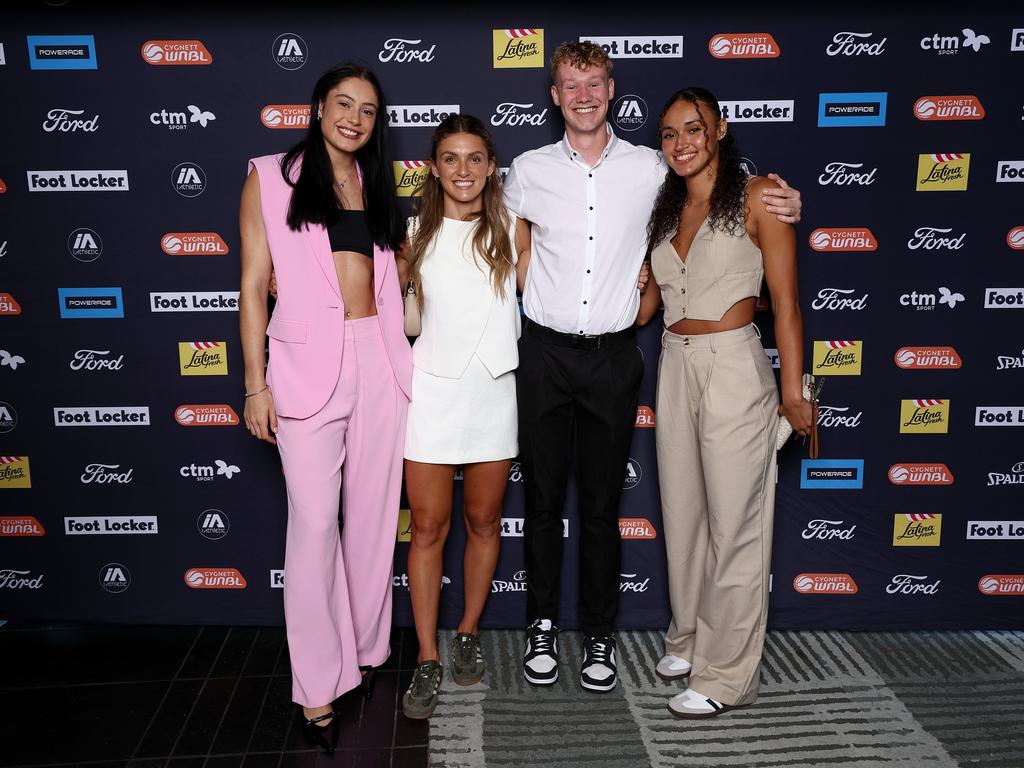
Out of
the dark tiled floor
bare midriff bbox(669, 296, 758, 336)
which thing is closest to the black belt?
bare midriff bbox(669, 296, 758, 336)

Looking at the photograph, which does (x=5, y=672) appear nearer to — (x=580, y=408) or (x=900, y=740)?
Result: (x=580, y=408)

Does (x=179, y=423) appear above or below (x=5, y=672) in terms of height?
above

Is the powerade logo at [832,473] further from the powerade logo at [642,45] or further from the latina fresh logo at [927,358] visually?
the powerade logo at [642,45]

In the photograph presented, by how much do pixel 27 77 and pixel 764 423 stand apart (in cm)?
295

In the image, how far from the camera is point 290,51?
294 centimetres

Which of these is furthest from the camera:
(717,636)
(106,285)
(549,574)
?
(106,285)

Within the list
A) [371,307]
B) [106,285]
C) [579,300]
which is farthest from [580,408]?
[106,285]

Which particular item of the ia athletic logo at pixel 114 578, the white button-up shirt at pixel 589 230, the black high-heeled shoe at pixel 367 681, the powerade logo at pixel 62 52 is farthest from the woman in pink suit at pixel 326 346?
the ia athletic logo at pixel 114 578

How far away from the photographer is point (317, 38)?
9.64 ft

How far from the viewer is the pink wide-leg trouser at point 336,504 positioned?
2.49 meters

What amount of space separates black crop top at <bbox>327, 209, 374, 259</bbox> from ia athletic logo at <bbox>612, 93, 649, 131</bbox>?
1.07 meters

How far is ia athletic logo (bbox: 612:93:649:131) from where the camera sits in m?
2.97

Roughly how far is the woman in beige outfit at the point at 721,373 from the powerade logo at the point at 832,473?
0.60m

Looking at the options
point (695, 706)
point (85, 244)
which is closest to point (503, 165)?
point (85, 244)
